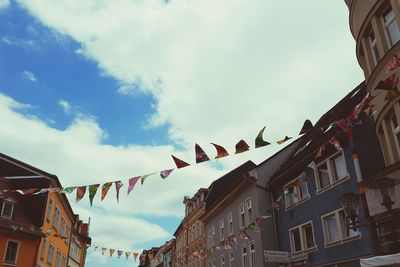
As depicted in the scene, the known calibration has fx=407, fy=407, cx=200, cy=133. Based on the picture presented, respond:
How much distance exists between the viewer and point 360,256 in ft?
54.4

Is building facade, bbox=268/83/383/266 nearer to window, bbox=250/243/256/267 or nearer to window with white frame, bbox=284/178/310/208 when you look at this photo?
window with white frame, bbox=284/178/310/208

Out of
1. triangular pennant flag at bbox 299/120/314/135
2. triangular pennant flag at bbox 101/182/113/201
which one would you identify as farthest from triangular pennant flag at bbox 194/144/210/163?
triangular pennant flag at bbox 101/182/113/201

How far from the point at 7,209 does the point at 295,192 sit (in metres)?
21.1

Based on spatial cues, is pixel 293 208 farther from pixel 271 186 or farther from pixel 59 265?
pixel 59 265

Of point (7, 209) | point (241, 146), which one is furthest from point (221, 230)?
point (241, 146)

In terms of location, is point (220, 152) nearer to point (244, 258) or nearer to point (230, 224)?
point (244, 258)

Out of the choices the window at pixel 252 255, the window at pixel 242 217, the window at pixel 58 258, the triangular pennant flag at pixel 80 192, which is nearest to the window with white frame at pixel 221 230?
the window at pixel 242 217

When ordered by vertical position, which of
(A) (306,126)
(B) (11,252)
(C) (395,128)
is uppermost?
(C) (395,128)

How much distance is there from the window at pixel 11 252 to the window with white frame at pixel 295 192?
19.1m

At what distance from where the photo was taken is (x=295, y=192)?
2275cm

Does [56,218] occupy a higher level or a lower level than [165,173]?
higher

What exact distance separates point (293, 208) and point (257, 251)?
4208 millimetres

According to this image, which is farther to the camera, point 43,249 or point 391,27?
point 43,249

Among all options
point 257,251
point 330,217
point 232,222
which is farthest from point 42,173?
point 330,217
